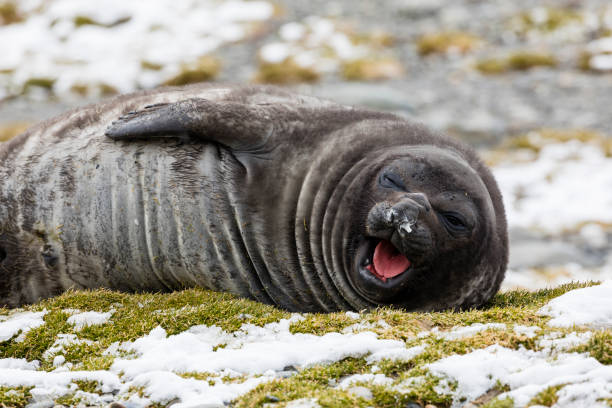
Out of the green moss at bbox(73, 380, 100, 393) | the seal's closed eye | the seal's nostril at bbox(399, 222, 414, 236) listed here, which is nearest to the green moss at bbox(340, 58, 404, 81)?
the seal's closed eye

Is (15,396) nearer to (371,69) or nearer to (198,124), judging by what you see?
(198,124)

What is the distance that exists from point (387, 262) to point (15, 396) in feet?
8.93

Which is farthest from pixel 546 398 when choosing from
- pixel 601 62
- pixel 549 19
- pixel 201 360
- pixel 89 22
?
pixel 89 22

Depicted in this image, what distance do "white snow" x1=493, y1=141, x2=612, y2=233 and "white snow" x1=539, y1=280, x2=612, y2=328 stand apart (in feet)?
28.0

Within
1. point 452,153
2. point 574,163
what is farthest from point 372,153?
point 574,163

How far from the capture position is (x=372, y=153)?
607 centimetres

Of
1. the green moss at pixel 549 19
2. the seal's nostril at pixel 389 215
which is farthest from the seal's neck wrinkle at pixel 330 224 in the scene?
the green moss at pixel 549 19

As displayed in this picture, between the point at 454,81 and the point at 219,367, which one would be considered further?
the point at 454,81

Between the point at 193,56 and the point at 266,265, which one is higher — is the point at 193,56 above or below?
above

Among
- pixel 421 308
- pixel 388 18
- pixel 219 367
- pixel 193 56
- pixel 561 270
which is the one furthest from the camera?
pixel 388 18

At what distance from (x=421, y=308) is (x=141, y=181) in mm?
2361

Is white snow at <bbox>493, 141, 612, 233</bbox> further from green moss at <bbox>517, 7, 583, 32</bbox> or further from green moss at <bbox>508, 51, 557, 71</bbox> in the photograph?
green moss at <bbox>517, 7, 583, 32</bbox>

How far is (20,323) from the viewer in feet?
16.4

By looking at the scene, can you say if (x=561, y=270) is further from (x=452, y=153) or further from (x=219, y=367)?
(x=219, y=367)
